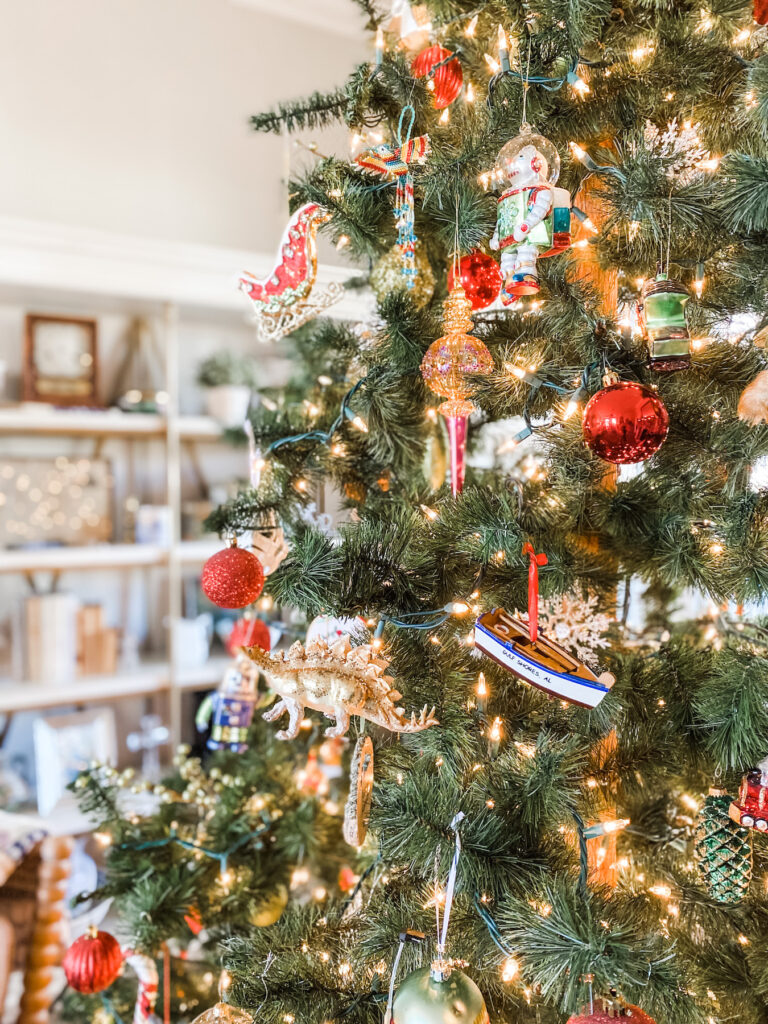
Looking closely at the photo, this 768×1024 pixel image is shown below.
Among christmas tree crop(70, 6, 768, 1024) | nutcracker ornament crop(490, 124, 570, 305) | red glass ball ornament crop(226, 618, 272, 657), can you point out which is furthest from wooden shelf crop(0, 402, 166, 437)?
nutcracker ornament crop(490, 124, 570, 305)

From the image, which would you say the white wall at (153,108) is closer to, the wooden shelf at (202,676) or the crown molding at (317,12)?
the crown molding at (317,12)

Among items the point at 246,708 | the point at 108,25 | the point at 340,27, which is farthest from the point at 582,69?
the point at 340,27

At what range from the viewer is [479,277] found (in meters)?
0.91

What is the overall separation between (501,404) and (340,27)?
2.15 m

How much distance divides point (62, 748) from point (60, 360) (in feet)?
3.47

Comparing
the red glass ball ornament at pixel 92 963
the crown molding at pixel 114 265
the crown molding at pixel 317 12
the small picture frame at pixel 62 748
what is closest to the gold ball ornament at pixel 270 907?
the red glass ball ornament at pixel 92 963

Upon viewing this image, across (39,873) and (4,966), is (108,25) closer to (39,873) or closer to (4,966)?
(39,873)

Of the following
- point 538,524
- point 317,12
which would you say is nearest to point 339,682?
point 538,524

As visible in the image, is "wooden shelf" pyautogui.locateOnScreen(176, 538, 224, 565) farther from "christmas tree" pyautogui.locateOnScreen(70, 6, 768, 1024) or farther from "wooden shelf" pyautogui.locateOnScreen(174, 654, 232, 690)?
"christmas tree" pyautogui.locateOnScreen(70, 6, 768, 1024)

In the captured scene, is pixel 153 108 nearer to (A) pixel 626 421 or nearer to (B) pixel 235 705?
(B) pixel 235 705

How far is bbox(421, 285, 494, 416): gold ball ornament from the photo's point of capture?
0.83 metres

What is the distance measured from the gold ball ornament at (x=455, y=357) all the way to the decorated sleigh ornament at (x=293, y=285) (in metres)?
0.22

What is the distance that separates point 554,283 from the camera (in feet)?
2.84

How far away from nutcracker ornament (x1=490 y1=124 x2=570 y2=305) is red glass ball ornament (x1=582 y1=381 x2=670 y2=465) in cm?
16
